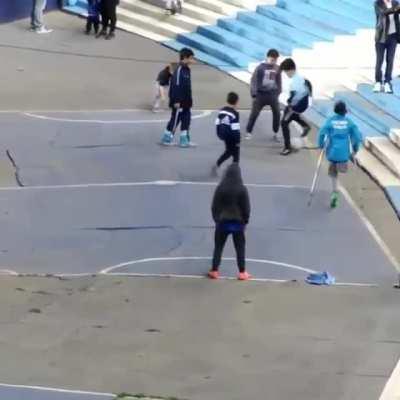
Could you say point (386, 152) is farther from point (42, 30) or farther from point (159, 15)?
point (42, 30)

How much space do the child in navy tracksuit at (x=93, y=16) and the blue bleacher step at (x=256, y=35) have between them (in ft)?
8.21

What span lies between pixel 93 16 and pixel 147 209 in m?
11.1

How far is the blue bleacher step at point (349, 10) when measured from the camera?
29.2m

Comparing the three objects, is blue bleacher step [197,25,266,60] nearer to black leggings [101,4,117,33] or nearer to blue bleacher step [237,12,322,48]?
blue bleacher step [237,12,322,48]

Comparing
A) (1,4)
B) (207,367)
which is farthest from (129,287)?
(1,4)

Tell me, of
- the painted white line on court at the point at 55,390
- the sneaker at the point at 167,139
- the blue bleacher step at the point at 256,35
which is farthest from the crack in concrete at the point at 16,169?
the painted white line on court at the point at 55,390

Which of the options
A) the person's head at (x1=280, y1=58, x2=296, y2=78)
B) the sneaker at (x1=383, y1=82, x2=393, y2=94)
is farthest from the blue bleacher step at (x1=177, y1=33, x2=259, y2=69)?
the person's head at (x1=280, y1=58, x2=296, y2=78)

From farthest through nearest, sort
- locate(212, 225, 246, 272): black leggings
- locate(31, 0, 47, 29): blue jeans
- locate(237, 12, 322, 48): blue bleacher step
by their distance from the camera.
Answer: locate(31, 0, 47, 29): blue jeans → locate(237, 12, 322, 48): blue bleacher step → locate(212, 225, 246, 272): black leggings

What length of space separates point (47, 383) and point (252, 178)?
893cm

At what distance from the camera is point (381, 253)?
726 inches

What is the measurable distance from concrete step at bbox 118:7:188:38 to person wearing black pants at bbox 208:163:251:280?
14028 mm

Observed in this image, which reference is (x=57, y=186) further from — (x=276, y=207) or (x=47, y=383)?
(x=47, y=383)

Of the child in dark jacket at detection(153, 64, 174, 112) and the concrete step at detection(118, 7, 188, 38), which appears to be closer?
the child in dark jacket at detection(153, 64, 174, 112)

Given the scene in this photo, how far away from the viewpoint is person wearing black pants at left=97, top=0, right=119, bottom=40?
30047 millimetres
